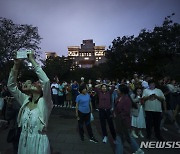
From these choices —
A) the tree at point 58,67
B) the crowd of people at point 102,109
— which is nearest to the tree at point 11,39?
the crowd of people at point 102,109

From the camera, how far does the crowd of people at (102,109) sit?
3.17 meters

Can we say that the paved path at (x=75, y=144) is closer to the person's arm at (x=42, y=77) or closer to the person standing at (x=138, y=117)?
the person standing at (x=138, y=117)

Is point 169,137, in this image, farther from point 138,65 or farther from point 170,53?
point 138,65

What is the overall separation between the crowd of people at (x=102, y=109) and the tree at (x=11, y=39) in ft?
47.9

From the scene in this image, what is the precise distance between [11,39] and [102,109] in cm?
1919

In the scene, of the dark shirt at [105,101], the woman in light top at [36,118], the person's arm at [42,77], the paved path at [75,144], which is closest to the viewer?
the person's arm at [42,77]

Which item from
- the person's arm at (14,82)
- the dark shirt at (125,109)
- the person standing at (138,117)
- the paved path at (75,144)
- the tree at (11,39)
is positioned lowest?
the paved path at (75,144)

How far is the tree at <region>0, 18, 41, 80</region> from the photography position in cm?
2317

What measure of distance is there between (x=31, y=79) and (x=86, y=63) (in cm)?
14710

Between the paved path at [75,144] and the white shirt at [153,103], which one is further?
the white shirt at [153,103]

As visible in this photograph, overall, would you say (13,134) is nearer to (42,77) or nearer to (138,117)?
(42,77)

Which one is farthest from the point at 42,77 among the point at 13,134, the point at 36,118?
the point at 13,134

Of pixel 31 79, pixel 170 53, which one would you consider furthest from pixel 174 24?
pixel 31 79

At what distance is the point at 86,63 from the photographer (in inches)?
5940
